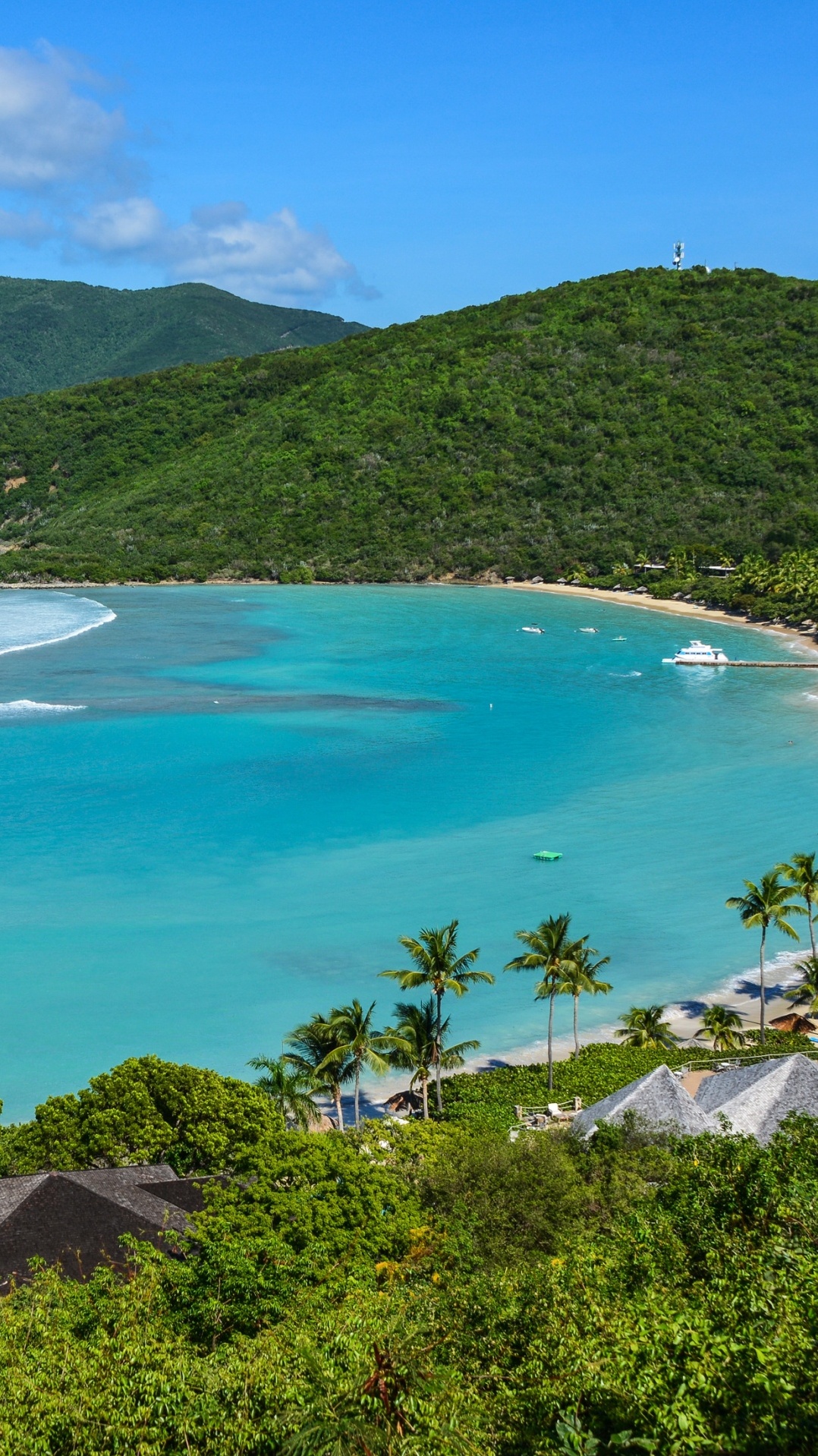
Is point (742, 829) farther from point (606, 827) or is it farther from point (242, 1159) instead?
point (242, 1159)

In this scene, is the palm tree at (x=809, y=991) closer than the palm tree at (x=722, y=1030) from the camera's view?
No

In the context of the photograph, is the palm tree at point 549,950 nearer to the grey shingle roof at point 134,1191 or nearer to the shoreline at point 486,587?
the grey shingle roof at point 134,1191

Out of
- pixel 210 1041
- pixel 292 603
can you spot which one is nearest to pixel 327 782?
pixel 210 1041

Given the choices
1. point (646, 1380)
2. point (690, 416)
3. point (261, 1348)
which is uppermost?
point (690, 416)

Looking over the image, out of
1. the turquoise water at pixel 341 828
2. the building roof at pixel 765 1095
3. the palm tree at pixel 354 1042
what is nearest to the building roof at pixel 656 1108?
the building roof at pixel 765 1095

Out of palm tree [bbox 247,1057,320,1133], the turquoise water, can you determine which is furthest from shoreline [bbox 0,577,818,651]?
palm tree [bbox 247,1057,320,1133]

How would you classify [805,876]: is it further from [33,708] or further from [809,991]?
[33,708]
